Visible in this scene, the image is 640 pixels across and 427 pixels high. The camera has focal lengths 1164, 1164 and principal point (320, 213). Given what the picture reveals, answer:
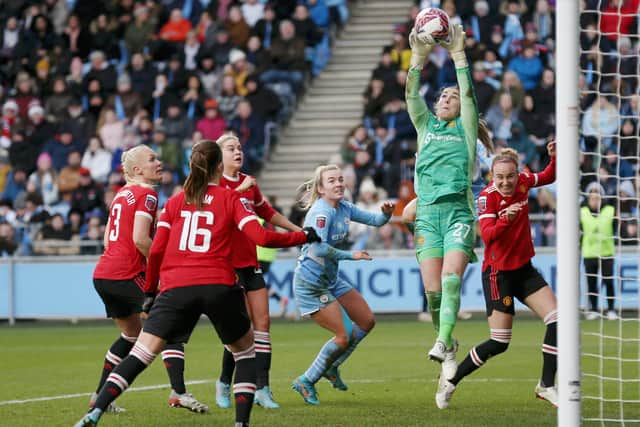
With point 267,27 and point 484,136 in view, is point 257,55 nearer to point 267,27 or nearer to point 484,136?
point 267,27

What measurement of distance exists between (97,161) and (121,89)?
229 centimetres

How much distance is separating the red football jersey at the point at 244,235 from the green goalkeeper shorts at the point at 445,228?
1.40 metres

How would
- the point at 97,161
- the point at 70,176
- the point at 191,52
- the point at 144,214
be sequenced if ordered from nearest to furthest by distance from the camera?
the point at 144,214
the point at 70,176
the point at 97,161
the point at 191,52

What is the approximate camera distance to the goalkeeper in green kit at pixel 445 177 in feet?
30.7

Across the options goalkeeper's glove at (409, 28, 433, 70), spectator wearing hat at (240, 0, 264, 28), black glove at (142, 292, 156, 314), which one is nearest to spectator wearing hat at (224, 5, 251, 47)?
spectator wearing hat at (240, 0, 264, 28)

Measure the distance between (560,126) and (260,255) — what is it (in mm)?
13100

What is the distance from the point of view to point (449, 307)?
9.10 metres

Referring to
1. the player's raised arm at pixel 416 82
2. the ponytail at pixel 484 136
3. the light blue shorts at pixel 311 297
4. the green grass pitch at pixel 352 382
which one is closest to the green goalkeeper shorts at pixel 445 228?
the player's raised arm at pixel 416 82

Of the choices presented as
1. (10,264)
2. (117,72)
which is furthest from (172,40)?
(10,264)

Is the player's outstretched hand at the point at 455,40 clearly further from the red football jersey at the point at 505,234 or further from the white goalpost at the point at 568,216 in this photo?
the white goalpost at the point at 568,216

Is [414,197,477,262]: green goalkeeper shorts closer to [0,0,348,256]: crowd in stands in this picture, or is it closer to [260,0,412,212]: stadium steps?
[0,0,348,256]: crowd in stands

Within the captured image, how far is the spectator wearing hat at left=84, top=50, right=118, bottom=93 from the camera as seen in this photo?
25625mm

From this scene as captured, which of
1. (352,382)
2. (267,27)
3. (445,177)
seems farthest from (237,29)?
(445,177)

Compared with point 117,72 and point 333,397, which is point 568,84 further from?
point 117,72
